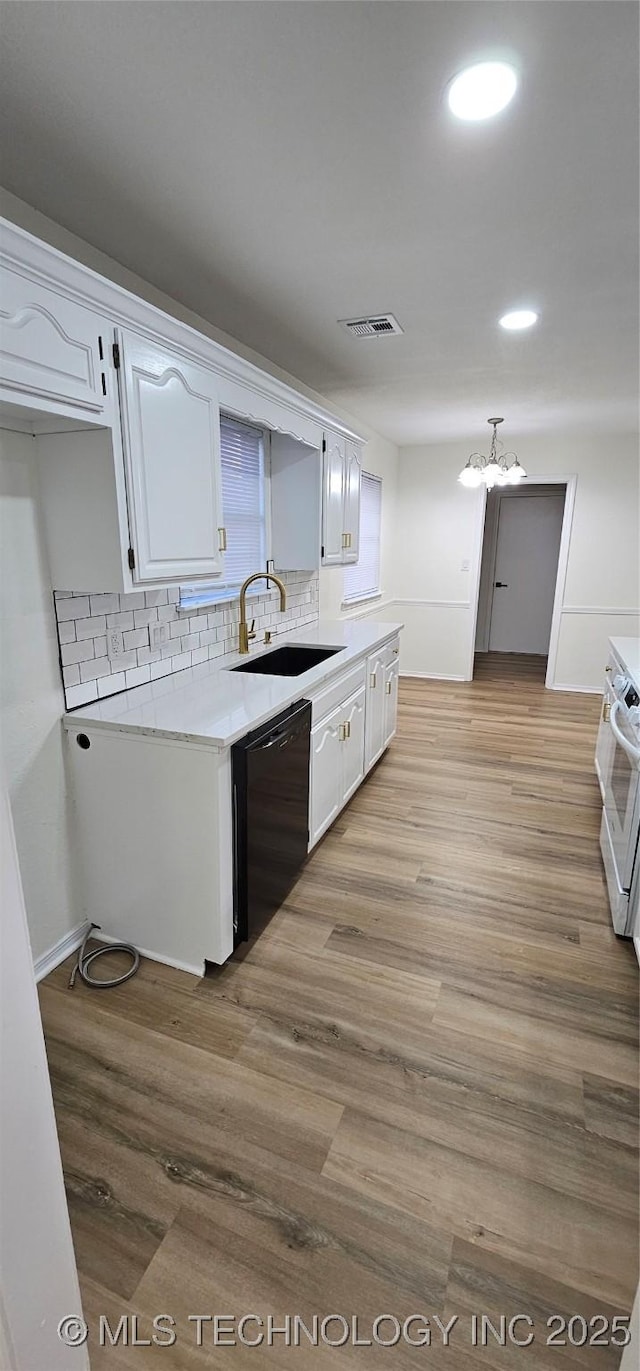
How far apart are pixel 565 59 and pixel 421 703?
463cm

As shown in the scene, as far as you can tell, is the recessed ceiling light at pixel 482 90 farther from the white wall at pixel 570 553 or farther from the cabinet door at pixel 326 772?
the white wall at pixel 570 553

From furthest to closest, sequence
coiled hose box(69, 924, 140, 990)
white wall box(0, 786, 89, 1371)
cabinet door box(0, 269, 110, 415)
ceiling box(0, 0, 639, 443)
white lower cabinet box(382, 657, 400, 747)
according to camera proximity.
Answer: white lower cabinet box(382, 657, 400, 747), coiled hose box(69, 924, 140, 990), cabinet door box(0, 269, 110, 415), ceiling box(0, 0, 639, 443), white wall box(0, 786, 89, 1371)

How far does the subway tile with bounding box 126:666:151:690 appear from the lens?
228 cm

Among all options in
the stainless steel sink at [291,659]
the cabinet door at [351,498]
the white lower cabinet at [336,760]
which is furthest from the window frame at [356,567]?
the white lower cabinet at [336,760]

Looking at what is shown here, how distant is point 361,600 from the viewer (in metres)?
5.41

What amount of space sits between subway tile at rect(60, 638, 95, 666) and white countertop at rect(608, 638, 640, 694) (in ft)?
7.12

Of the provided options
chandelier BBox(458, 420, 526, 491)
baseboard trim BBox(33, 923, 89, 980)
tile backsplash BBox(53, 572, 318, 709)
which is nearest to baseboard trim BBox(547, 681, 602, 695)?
chandelier BBox(458, 420, 526, 491)

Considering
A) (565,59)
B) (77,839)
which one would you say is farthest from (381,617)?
(565,59)

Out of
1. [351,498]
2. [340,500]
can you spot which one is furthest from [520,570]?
[340,500]

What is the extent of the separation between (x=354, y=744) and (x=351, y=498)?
1.69 metres

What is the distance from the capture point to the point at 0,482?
167 cm

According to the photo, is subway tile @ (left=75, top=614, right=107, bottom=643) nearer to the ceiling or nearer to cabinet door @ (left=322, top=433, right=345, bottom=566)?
the ceiling

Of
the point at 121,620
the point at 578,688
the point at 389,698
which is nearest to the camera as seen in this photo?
the point at 121,620

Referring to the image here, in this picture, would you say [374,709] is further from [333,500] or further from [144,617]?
[144,617]
